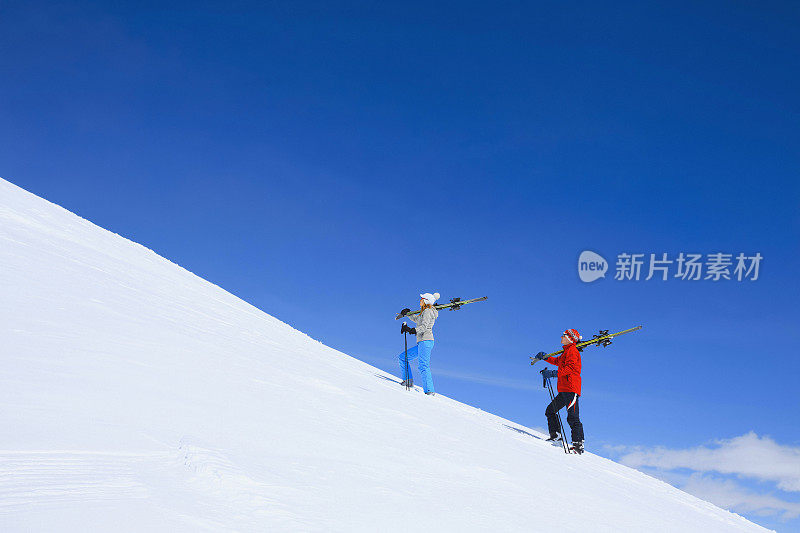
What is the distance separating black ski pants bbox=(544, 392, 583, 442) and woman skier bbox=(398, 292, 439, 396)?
2013mm

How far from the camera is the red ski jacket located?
9180 millimetres

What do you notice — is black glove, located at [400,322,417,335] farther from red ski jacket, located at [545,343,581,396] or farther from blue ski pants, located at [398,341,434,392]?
red ski jacket, located at [545,343,581,396]

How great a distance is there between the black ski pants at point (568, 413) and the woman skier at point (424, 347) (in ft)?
6.60

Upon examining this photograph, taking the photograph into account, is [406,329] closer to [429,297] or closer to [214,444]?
[429,297]

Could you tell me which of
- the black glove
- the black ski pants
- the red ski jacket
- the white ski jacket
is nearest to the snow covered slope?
the black ski pants

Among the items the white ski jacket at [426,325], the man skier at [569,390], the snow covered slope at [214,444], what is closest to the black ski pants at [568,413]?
the man skier at [569,390]

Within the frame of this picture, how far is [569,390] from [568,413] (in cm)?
36

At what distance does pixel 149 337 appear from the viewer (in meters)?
5.08

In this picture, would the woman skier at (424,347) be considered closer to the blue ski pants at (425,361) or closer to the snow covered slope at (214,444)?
the blue ski pants at (425,361)

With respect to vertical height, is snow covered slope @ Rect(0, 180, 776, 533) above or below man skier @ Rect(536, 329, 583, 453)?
below

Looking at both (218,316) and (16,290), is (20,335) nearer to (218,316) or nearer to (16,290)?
(16,290)

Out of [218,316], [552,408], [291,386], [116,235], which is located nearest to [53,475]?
[291,386]

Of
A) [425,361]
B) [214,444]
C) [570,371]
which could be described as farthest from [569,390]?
[214,444]

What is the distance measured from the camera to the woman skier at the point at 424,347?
9750 millimetres
